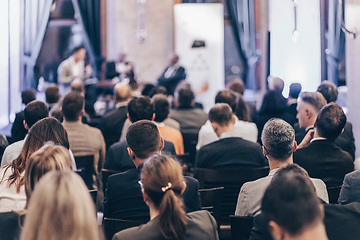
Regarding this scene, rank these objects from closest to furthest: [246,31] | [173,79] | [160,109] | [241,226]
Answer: [241,226], [160,109], [173,79], [246,31]

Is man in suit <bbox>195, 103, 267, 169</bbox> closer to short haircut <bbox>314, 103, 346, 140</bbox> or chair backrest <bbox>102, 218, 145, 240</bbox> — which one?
short haircut <bbox>314, 103, 346, 140</bbox>

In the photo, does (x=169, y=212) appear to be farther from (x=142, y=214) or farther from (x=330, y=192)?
(x=330, y=192)

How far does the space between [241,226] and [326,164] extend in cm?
102

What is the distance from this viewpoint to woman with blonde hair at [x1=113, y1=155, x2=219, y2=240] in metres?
1.43

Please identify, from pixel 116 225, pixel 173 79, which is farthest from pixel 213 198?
pixel 173 79

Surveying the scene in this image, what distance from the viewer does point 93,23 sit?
859 cm

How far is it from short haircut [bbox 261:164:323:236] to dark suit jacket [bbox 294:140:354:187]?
54.8 inches

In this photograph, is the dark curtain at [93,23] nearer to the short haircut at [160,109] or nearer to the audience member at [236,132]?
the short haircut at [160,109]

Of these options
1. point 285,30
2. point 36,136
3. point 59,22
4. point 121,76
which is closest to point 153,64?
point 121,76

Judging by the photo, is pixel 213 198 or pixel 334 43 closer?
pixel 213 198

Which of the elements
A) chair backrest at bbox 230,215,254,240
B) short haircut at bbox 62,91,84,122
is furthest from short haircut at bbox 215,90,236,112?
Result: chair backrest at bbox 230,215,254,240

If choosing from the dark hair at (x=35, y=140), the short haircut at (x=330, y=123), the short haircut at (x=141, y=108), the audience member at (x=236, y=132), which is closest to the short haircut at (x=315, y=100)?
the audience member at (x=236, y=132)

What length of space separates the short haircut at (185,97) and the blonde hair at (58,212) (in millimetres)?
3561

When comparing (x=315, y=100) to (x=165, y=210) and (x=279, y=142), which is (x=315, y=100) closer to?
(x=279, y=142)
